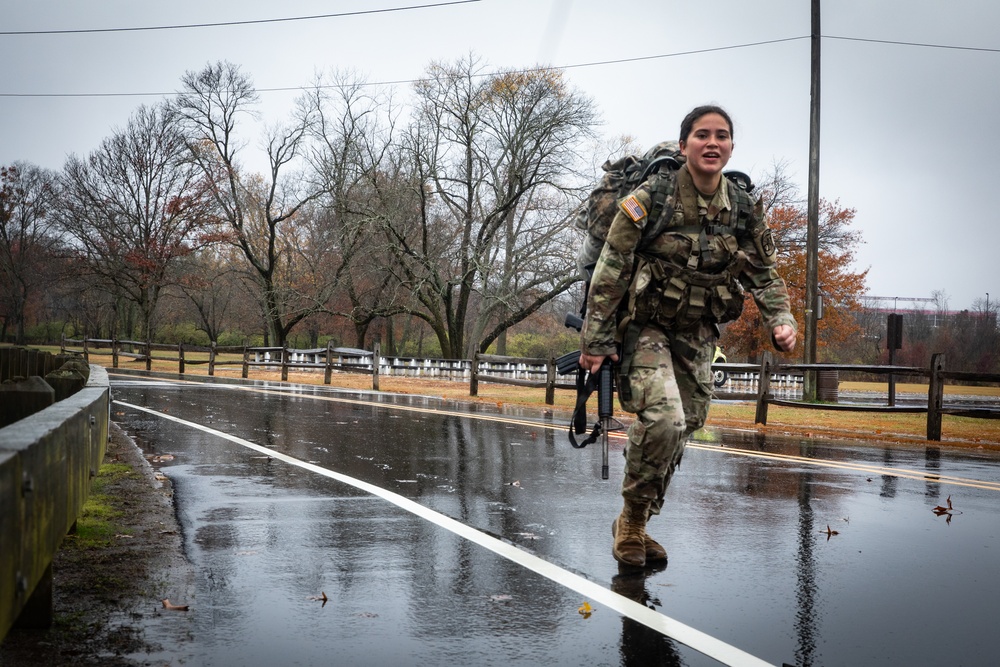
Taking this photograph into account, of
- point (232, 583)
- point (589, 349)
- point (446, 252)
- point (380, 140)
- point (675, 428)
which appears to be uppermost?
point (380, 140)

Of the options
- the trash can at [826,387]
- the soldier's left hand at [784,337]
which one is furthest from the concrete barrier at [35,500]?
the trash can at [826,387]

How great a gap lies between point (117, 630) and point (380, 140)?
39.4 meters

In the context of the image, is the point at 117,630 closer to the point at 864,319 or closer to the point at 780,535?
the point at 780,535

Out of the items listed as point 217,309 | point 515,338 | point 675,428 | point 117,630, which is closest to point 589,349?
point 675,428

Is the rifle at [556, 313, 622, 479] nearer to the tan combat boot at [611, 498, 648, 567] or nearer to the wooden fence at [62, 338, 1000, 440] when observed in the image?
the tan combat boot at [611, 498, 648, 567]

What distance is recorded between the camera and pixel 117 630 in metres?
3.49

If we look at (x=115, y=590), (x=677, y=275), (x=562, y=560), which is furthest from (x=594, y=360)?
(x=115, y=590)

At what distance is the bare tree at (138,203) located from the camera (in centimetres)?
4447

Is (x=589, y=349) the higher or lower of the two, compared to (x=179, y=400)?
higher

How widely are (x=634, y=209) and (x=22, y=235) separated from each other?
62.9m

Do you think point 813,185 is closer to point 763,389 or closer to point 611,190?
point 763,389

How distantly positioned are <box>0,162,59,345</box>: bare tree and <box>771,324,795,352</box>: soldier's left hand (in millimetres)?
53585

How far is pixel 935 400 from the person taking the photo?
1308cm

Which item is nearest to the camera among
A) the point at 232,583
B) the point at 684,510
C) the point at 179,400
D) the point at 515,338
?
the point at 232,583
